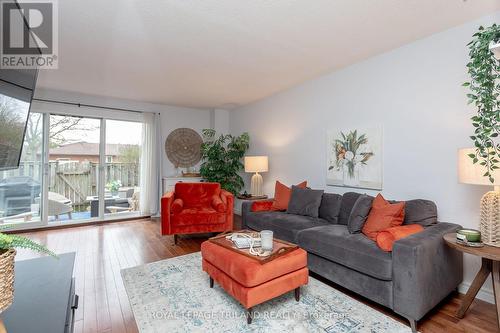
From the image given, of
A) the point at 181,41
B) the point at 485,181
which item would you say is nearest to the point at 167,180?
the point at 181,41

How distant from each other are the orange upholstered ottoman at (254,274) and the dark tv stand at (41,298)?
0.99 meters

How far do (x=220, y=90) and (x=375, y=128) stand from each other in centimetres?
262

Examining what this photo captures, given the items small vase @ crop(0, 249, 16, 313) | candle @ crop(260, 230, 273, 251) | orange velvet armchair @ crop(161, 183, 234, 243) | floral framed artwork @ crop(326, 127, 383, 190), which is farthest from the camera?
orange velvet armchair @ crop(161, 183, 234, 243)

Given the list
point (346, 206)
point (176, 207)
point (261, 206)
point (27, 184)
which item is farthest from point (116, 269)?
point (27, 184)

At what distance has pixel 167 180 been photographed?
16.9 feet

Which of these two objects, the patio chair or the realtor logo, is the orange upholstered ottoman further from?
the patio chair

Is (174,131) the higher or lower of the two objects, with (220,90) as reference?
lower

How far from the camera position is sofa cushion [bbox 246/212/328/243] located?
280 cm

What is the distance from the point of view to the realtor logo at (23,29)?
115cm

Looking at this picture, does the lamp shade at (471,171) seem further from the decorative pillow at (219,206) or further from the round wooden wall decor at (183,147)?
the round wooden wall decor at (183,147)

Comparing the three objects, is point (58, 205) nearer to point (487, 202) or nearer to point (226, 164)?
point (226, 164)

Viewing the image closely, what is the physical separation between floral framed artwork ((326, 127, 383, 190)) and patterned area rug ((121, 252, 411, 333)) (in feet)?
4.65

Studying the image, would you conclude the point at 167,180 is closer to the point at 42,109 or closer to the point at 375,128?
the point at 42,109

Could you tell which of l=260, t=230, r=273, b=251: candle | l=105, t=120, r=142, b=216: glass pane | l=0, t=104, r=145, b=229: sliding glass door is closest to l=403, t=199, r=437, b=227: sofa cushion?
l=260, t=230, r=273, b=251: candle
